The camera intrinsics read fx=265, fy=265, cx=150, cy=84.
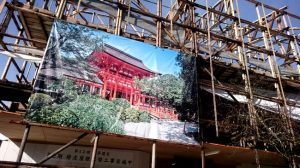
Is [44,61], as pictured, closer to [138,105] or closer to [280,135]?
[138,105]

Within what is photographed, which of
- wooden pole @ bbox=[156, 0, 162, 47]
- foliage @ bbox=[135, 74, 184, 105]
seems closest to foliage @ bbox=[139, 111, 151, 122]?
foliage @ bbox=[135, 74, 184, 105]

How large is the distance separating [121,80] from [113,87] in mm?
445

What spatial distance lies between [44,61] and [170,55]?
14.9 feet

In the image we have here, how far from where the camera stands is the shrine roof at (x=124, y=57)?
916cm

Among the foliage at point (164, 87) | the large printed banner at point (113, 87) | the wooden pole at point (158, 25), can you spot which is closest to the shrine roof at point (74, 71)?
the large printed banner at point (113, 87)

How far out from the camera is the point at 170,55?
33.3 ft

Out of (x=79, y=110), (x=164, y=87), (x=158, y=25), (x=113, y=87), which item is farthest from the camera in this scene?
(x=158, y=25)

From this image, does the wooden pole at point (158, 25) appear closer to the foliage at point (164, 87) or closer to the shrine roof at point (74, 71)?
the foliage at point (164, 87)

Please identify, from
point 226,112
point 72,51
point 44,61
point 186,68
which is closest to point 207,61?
point 186,68

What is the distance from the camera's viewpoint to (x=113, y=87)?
28.2 feet

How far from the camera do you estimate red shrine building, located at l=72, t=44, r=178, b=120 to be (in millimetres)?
8484

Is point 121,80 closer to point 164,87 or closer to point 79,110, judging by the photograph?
point 164,87

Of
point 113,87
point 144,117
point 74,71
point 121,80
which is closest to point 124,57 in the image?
point 121,80

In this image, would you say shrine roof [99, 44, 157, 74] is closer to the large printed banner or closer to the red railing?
the large printed banner
